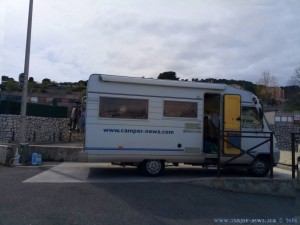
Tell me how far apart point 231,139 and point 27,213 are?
727 cm

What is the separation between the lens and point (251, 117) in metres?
→ 12.4

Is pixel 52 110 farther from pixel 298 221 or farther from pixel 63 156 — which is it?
pixel 298 221

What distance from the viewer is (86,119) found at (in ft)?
35.7

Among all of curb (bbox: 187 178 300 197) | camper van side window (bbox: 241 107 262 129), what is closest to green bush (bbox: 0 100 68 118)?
camper van side window (bbox: 241 107 262 129)

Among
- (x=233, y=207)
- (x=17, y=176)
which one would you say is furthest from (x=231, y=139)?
(x=17, y=176)

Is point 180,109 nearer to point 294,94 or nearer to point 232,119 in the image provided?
point 232,119

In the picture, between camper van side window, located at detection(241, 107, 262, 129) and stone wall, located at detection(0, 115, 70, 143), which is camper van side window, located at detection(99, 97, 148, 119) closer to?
camper van side window, located at detection(241, 107, 262, 129)

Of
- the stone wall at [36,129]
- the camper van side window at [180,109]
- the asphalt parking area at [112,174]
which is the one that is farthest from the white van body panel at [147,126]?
the stone wall at [36,129]

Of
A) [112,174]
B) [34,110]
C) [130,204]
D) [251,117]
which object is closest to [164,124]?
[112,174]

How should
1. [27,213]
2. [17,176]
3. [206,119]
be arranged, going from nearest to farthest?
[27,213] → [17,176] → [206,119]

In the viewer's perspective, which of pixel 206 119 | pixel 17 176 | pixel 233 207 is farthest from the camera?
pixel 206 119

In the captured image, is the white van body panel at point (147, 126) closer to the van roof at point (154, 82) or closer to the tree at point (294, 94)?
the van roof at point (154, 82)

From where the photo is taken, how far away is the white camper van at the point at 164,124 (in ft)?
36.0

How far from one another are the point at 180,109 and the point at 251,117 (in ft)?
8.39
